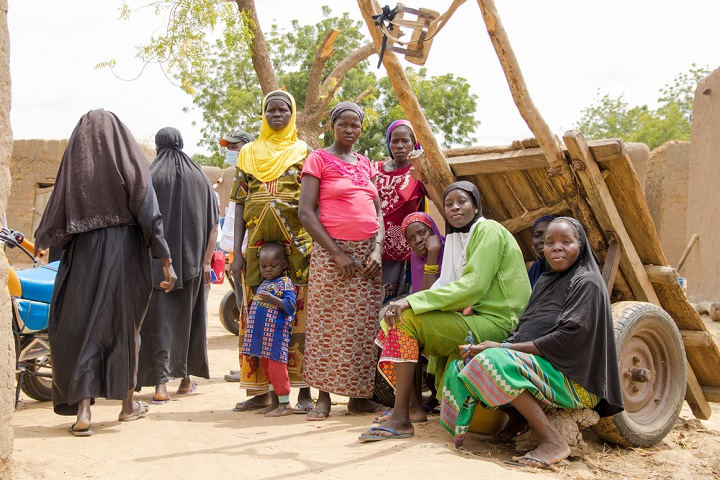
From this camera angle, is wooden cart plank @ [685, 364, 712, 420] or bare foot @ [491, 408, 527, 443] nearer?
bare foot @ [491, 408, 527, 443]

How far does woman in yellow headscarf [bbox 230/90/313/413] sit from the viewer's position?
5.40 metres

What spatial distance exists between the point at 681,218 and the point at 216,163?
1807cm

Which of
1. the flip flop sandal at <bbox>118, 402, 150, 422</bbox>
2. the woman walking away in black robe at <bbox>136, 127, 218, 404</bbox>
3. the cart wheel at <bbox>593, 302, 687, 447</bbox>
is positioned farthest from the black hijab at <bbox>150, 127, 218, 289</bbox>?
the cart wheel at <bbox>593, 302, 687, 447</bbox>

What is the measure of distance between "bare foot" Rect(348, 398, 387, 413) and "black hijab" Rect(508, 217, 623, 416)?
1440 millimetres

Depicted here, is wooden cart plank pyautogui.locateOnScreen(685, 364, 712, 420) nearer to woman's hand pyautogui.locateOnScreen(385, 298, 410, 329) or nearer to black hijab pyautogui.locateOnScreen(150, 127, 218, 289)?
woman's hand pyautogui.locateOnScreen(385, 298, 410, 329)

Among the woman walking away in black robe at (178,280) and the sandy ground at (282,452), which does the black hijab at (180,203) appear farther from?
the sandy ground at (282,452)

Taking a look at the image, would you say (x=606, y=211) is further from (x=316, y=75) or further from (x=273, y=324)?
Answer: (x=316, y=75)

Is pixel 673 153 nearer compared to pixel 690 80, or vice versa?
pixel 673 153

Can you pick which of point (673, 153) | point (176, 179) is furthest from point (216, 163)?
point (176, 179)

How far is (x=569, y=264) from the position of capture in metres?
4.27

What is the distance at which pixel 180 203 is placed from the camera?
5953mm

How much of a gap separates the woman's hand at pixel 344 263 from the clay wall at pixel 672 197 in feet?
33.8

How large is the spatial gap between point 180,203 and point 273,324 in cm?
135

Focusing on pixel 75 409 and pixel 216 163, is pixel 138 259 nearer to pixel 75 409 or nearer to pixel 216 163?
pixel 75 409
